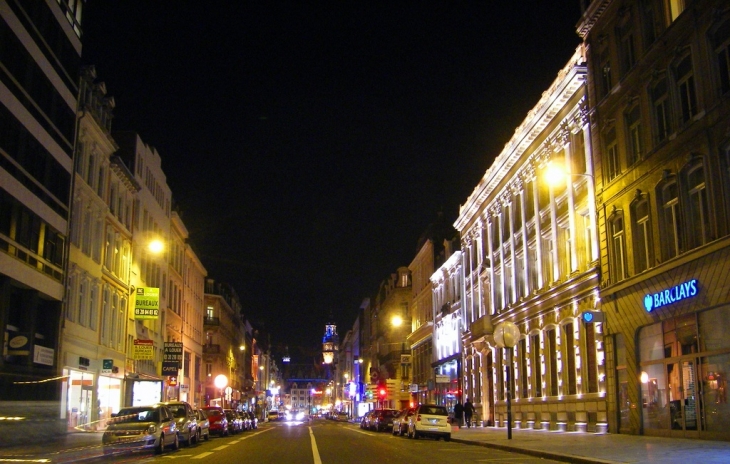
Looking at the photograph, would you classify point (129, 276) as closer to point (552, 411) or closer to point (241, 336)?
point (552, 411)

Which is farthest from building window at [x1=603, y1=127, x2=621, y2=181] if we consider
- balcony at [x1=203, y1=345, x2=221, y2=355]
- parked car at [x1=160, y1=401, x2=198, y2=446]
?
balcony at [x1=203, y1=345, x2=221, y2=355]

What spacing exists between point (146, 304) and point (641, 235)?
96.0ft

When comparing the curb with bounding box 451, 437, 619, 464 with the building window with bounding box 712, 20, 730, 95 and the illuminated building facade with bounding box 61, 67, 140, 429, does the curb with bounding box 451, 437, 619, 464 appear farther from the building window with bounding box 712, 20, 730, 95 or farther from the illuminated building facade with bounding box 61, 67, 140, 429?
the illuminated building facade with bounding box 61, 67, 140, 429

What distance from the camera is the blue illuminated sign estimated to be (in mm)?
23531

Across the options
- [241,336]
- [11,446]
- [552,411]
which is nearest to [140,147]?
[11,446]

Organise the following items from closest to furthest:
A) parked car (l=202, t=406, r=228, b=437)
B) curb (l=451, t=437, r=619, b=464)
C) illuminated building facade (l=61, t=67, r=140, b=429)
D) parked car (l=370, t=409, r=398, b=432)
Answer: curb (l=451, t=437, r=619, b=464)
illuminated building facade (l=61, t=67, r=140, b=429)
parked car (l=202, t=406, r=228, b=437)
parked car (l=370, t=409, r=398, b=432)

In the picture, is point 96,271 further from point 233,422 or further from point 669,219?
point 669,219

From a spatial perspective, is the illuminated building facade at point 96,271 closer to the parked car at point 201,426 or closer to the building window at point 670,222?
the parked car at point 201,426

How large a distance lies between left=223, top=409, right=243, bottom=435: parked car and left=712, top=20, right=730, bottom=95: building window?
2826 cm

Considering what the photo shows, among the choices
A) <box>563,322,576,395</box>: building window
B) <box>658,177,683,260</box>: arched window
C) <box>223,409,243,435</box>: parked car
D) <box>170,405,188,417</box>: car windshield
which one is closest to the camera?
<box>658,177,683,260</box>: arched window

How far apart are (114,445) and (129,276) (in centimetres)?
2677

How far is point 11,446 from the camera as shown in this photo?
27938 millimetres

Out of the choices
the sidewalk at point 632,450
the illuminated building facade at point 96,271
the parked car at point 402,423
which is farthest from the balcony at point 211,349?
the sidewalk at point 632,450

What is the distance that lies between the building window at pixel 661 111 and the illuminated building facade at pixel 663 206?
0.14 ft
